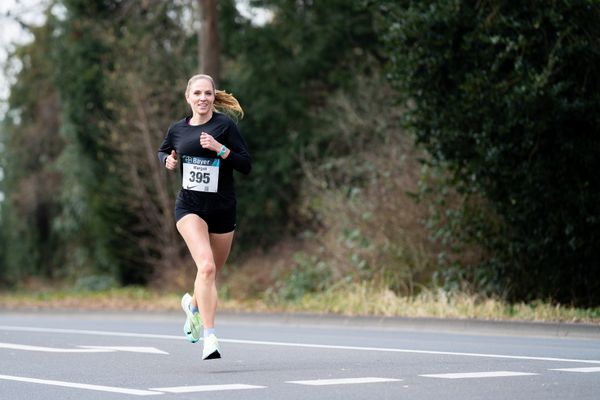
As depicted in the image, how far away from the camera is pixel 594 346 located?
1210cm

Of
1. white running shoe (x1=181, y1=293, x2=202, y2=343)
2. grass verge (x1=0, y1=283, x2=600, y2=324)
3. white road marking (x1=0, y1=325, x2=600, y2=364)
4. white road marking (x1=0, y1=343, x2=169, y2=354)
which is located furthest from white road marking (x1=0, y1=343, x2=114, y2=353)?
grass verge (x1=0, y1=283, x2=600, y2=324)

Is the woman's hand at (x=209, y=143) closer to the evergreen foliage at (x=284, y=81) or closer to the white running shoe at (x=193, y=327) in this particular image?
the white running shoe at (x=193, y=327)

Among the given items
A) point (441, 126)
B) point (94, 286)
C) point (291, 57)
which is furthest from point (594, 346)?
point (94, 286)

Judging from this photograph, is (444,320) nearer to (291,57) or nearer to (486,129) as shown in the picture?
(486,129)

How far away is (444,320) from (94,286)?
22282mm

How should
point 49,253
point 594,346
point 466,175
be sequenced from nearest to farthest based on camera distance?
point 594,346
point 466,175
point 49,253

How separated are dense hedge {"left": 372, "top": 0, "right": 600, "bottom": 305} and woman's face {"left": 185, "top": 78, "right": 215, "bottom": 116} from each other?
596 cm

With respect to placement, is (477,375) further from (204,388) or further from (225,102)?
(225,102)

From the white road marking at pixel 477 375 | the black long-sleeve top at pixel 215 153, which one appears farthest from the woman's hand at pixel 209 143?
the white road marking at pixel 477 375

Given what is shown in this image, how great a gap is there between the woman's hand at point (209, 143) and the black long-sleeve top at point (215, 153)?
0.14m

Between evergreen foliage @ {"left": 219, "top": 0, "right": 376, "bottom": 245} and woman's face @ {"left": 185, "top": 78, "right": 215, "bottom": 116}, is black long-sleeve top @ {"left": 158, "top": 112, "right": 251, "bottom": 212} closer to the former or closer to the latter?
woman's face @ {"left": 185, "top": 78, "right": 215, "bottom": 116}

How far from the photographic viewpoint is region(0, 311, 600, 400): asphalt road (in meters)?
7.98

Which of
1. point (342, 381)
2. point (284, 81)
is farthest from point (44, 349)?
point (284, 81)

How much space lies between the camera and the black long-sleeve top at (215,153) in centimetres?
978
